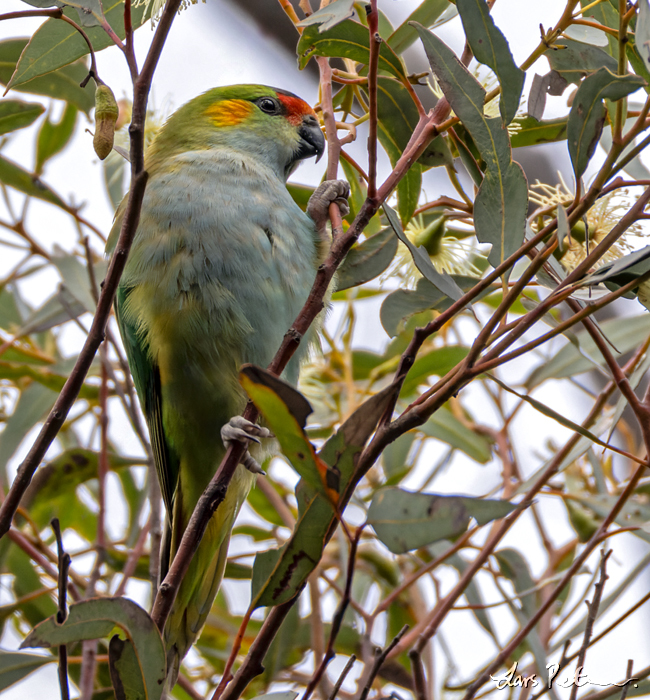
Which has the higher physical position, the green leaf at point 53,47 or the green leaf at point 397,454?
A: the green leaf at point 53,47

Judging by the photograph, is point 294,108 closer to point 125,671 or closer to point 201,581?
point 201,581

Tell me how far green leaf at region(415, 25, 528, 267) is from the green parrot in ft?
1.29

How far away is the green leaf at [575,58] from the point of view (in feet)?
3.72

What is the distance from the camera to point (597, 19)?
1.29m

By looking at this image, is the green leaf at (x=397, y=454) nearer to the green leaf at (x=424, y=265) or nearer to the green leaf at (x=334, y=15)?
the green leaf at (x=424, y=265)

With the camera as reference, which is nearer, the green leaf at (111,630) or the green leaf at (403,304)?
the green leaf at (111,630)

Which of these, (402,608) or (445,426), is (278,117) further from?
(402,608)

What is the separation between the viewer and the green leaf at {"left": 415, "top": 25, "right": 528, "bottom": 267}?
981 millimetres

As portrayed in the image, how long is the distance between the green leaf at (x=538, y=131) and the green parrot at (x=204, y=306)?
0.36 m

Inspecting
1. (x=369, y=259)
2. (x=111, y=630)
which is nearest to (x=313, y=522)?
(x=111, y=630)

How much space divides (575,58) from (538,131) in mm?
205

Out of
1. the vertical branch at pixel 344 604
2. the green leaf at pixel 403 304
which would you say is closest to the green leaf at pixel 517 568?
the green leaf at pixel 403 304

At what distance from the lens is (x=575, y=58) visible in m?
1.17

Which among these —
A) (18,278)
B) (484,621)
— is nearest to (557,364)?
(484,621)
